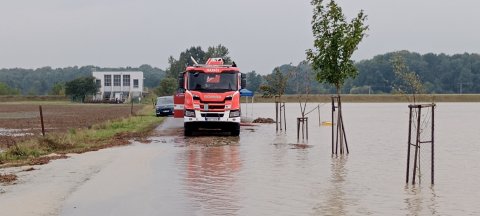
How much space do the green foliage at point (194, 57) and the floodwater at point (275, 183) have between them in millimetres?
96321

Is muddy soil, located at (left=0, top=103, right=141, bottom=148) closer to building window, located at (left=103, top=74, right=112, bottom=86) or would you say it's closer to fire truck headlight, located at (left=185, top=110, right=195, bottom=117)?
fire truck headlight, located at (left=185, top=110, right=195, bottom=117)

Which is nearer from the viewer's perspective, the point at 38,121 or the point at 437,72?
the point at 38,121

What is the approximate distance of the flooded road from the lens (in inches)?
439

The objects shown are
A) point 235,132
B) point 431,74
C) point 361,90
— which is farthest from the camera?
point 431,74

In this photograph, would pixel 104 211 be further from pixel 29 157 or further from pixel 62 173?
pixel 29 157

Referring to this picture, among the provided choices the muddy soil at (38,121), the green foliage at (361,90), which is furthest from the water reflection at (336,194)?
the green foliage at (361,90)

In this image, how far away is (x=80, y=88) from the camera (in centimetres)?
12562

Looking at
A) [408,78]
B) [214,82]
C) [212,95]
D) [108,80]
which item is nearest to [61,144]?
[212,95]

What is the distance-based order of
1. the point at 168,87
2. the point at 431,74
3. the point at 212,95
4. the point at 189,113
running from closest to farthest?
the point at 212,95, the point at 189,113, the point at 168,87, the point at 431,74

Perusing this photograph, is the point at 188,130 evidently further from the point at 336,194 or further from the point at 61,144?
the point at 336,194

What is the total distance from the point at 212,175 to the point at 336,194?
3.85 meters

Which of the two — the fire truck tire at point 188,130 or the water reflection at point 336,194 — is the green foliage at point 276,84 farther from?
the water reflection at point 336,194

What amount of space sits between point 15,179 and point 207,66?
14.0m

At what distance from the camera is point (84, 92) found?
12675cm
